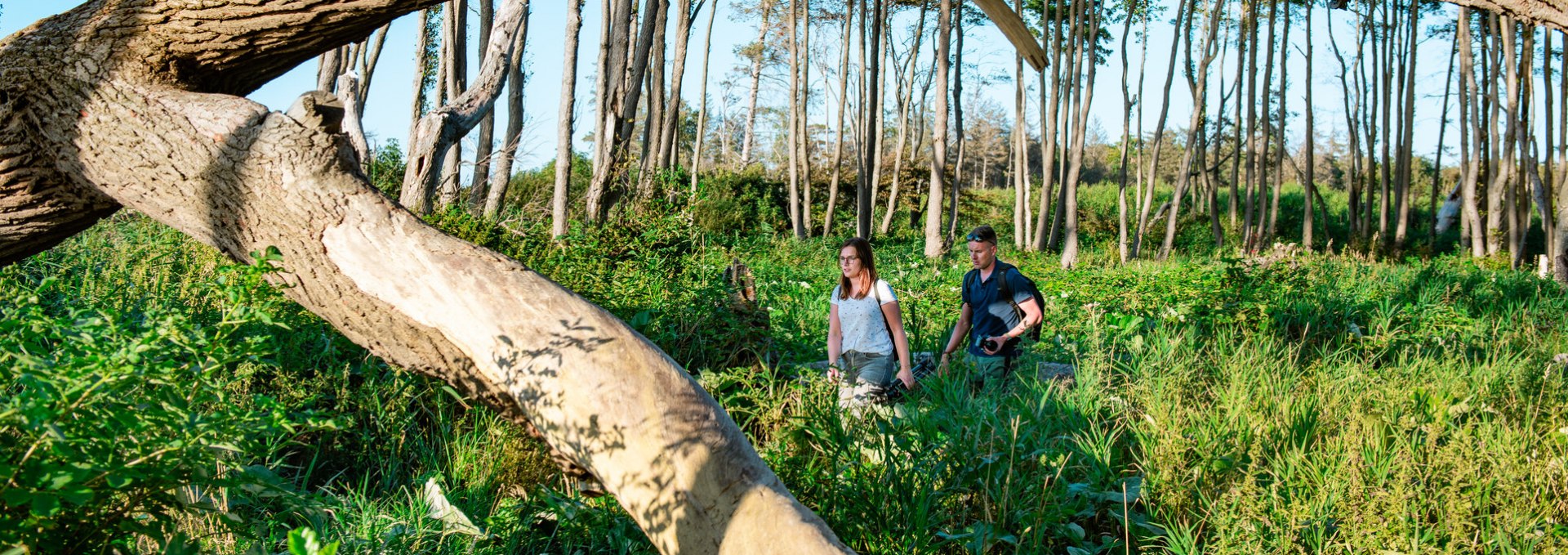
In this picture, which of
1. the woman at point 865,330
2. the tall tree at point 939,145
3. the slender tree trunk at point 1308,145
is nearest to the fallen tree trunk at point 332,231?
the woman at point 865,330

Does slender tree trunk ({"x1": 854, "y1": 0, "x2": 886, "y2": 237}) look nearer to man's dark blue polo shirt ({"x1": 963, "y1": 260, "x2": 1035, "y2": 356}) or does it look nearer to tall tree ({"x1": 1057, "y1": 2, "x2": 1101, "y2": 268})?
tall tree ({"x1": 1057, "y1": 2, "x2": 1101, "y2": 268})

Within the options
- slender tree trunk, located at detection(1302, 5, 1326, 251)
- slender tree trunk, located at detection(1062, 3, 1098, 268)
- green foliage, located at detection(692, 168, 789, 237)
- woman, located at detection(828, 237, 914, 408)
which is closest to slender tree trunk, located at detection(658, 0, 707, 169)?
green foliage, located at detection(692, 168, 789, 237)

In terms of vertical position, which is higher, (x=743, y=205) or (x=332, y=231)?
(x=743, y=205)

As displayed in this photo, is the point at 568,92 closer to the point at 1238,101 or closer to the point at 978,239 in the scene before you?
the point at 978,239

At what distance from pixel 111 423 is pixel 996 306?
14.1 feet

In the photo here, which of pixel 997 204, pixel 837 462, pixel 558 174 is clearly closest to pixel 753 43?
pixel 997 204

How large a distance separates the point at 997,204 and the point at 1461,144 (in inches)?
480

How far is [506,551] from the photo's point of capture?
3.32 m

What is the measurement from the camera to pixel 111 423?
196 cm

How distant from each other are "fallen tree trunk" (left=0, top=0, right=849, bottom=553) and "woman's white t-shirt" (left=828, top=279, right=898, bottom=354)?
7.28 feet

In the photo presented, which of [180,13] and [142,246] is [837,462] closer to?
[180,13]

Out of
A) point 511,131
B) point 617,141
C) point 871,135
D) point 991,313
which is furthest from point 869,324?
point 871,135

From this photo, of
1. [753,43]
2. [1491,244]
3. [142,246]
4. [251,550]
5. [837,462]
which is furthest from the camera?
[753,43]

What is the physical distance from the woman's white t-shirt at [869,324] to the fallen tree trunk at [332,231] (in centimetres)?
222
